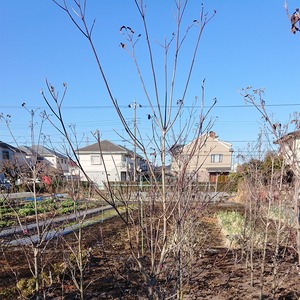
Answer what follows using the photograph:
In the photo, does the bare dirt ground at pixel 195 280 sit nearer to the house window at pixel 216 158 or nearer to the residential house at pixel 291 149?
the residential house at pixel 291 149

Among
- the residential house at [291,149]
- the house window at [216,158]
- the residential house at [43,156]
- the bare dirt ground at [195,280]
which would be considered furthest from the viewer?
the house window at [216,158]

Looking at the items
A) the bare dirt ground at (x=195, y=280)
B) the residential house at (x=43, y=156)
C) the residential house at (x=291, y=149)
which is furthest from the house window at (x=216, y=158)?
the residential house at (x=291, y=149)

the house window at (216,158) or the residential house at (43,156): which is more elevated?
the house window at (216,158)

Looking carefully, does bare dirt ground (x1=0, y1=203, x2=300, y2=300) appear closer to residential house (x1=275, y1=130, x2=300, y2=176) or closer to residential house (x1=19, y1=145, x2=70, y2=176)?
residential house (x1=19, y1=145, x2=70, y2=176)

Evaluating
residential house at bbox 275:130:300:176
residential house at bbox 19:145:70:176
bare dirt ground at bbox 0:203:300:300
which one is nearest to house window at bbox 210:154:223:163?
bare dirt ground at bbox 0:203:300:300

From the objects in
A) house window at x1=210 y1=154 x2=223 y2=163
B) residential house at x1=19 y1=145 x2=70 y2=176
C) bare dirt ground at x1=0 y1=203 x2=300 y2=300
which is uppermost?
house window at x1=210 y1=154 x2=223 y2=163

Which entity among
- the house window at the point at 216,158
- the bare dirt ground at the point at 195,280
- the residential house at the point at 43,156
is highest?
the house window at the point at 216,158

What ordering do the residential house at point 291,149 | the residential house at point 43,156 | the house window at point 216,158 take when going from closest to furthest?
the residential house at point 291,149 → the residential house at point 43,156 → the house window at point 216,158

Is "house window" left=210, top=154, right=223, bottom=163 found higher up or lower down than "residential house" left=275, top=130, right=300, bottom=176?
higher up

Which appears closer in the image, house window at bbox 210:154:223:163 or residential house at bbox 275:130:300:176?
residential house at bbox 275:130:300:176

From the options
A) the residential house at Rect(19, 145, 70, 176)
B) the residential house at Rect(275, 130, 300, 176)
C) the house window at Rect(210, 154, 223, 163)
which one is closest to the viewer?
the residential house at Rect(275, 130, 300, 176)

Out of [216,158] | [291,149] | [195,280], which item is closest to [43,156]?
[291,149]

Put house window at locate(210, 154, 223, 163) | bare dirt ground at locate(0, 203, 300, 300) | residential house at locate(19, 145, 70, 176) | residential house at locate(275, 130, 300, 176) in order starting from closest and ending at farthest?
residential house at locate(275, 130, 300, 176) < residential house at locate(19, 145, 70, 176) < bare dirt ground at locate(0, 203, 300, 300) < house window at locate(210, 154, 223, 163)

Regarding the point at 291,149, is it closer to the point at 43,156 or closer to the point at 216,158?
the point at 43,156
